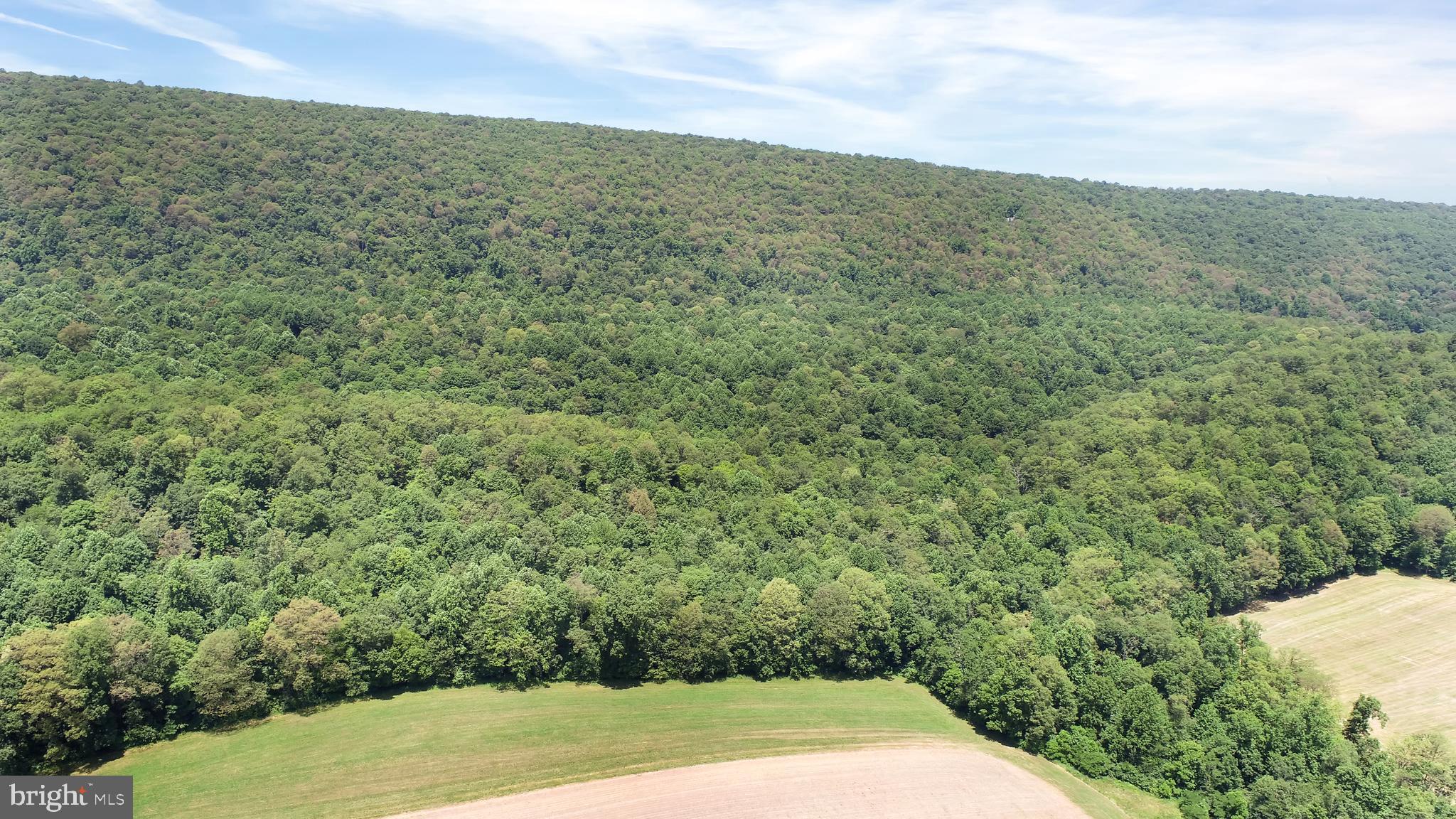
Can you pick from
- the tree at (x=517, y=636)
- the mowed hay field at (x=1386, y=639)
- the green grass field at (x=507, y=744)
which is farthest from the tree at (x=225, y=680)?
the mowed hay field at (x=1386, y=639)

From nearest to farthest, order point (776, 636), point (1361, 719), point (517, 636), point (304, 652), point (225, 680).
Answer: point (225, 680), point (304, 652), point (1361, 719), point (517, 636), point (776, 636)

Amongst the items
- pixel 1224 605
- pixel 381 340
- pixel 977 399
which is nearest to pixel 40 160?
pixel 381 340

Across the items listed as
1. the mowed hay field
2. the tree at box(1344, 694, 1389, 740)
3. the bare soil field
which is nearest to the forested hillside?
the tree at box(1344, 694, 1389, 740)

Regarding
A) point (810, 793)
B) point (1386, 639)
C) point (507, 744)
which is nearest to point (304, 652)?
point (507, 744)

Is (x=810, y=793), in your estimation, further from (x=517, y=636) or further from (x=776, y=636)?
(x=517, y=636)

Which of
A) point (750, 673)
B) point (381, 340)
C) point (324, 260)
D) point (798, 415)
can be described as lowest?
point (750, 673)

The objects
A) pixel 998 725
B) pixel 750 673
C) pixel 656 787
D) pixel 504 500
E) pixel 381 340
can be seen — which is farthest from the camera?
pixel 381 340

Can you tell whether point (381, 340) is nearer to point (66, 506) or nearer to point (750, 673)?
point (66, 506)
